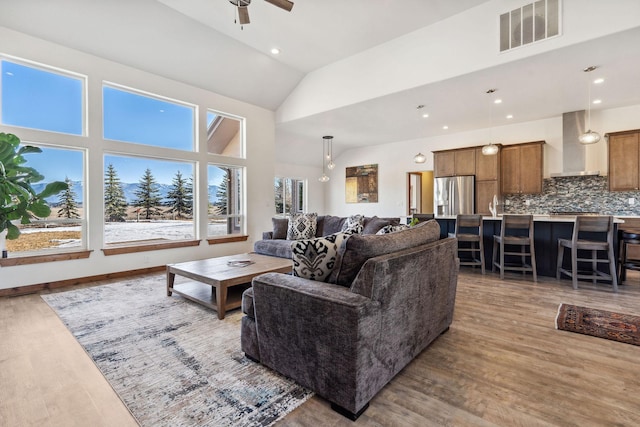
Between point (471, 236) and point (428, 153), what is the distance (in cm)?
398

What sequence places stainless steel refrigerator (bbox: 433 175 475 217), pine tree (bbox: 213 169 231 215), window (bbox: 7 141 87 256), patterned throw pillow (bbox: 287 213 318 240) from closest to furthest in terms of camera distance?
window (bbox: 7 141 87 256) → patterned throw pillow (bbox: 287 213 318 240) → pine tree (bbox: 213 169 231 215) → stainless steel refrigerator (bbox: 433 175 475 217)

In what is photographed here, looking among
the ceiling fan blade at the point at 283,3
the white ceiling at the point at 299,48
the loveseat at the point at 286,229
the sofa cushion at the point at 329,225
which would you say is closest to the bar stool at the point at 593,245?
the white ceiling at the point at 299,48

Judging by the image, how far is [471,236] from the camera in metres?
4.75

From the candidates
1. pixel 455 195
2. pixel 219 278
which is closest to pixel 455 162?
pixel 455 195

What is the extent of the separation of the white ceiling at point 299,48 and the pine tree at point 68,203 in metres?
2.02

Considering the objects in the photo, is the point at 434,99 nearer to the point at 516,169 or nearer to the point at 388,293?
the point at 516,169

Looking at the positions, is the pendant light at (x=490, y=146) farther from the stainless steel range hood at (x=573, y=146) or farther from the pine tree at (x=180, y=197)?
the pine tree at (x=180, y=197)

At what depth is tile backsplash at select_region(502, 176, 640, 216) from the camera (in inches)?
223

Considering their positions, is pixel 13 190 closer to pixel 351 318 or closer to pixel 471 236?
pixel 351 318

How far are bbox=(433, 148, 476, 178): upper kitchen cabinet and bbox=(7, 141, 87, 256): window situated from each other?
286 inches

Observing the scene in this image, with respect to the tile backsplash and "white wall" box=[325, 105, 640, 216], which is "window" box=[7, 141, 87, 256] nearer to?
"white wall" box=[325, 105, 640, 216]

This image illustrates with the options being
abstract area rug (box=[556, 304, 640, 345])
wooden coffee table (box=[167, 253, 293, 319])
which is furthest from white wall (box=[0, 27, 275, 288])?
abstract area rug (box=[556, 304, 640, 345])

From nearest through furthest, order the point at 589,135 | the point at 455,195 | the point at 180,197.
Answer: the point at 589,135, the point at 180,197, the point at 455,195

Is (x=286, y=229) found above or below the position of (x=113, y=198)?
below
